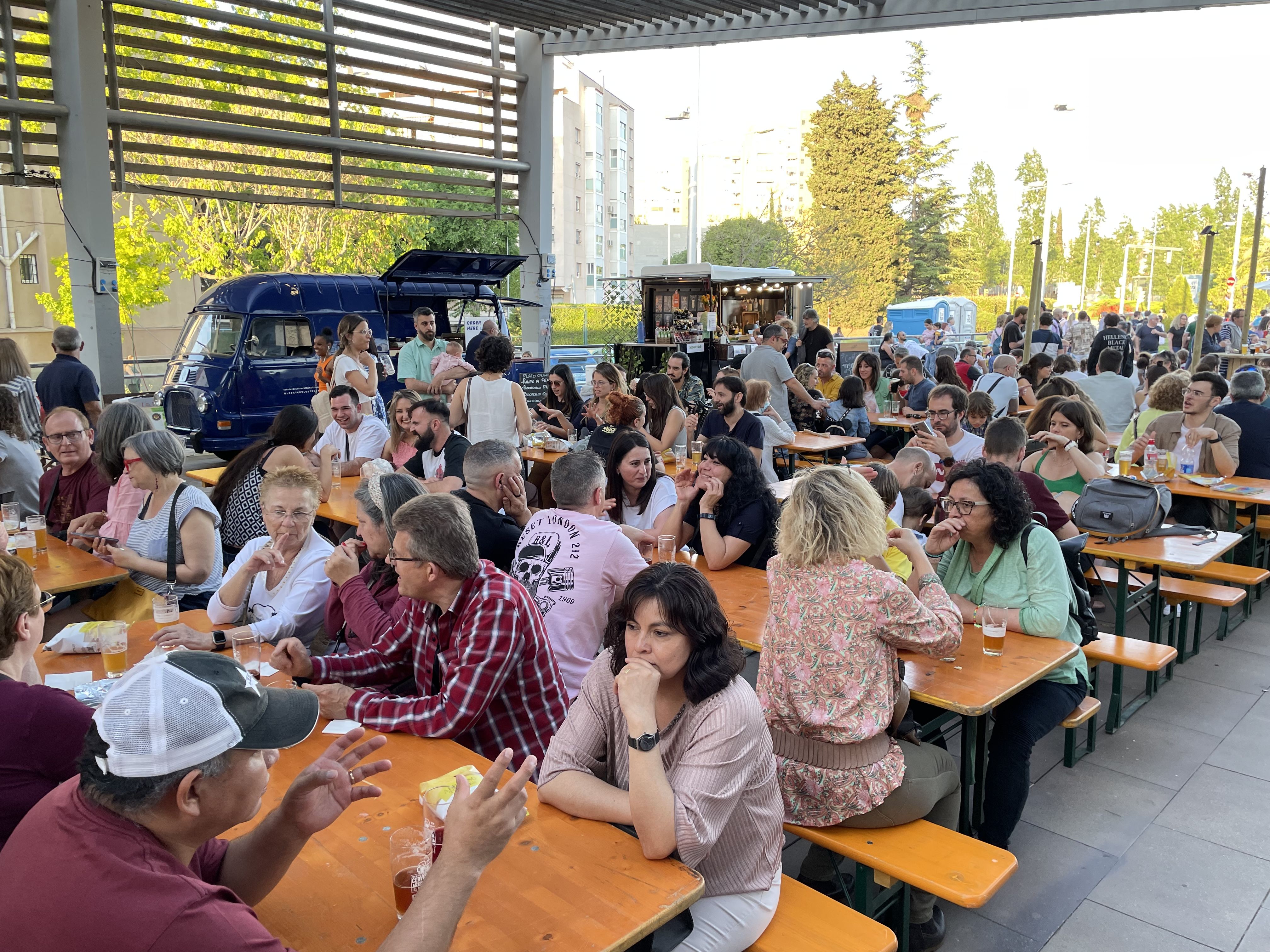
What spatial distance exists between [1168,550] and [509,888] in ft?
13.7

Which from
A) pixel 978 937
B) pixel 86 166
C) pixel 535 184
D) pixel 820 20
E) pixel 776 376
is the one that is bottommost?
pixel 978 937

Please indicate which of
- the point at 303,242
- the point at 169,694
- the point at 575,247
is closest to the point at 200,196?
the point at 303,242

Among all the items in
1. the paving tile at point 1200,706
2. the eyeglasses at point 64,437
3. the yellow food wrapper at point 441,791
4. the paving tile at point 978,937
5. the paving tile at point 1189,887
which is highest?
the eyeglasses at point 64,437

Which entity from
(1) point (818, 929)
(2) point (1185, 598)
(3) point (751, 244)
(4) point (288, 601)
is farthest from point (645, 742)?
(3) point (751, 244)

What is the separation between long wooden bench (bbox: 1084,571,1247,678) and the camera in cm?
489

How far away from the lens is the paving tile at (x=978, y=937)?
117 inches

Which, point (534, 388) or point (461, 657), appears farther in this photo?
point (534, 388)

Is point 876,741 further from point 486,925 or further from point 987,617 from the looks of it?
point 486,925

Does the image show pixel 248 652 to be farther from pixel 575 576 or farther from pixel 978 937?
pixel 978 937

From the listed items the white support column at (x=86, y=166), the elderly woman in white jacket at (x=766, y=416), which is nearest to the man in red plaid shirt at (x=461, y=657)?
the elderly woman in white jacket at (x=766, y=416)

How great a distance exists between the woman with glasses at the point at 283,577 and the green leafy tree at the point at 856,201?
41286mm

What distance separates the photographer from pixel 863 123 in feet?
137

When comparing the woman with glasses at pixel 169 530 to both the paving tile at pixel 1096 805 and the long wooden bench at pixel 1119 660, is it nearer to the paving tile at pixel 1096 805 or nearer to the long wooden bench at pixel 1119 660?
the paving tile at pixel 1096 805

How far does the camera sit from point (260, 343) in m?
10.6
